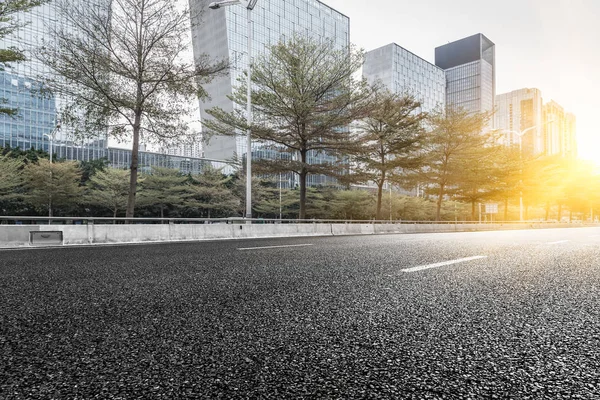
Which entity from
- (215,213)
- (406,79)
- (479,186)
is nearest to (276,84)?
(479,186)

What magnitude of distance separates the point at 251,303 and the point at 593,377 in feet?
6.60

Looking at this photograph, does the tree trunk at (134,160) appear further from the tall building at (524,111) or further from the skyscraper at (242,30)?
the tall building at (524,111)

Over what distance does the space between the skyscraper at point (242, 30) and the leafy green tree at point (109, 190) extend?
1281 inches

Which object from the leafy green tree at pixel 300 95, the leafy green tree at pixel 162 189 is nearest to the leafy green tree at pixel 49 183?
the leafy green tree at pixel 162 189

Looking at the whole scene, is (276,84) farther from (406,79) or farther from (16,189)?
(406,79)

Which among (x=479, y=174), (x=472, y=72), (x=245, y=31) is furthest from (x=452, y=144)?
(x=472, y=72)

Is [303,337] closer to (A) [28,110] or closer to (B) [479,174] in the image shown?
(B) [479,174]

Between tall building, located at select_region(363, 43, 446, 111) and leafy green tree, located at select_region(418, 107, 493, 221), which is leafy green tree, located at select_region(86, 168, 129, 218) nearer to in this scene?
leafy green tree, located at select_region(418, 107, 493, 221)

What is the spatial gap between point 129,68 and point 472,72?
17065 centimetres

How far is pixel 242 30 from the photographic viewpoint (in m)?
85.6

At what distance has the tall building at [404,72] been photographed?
13188 centimetres

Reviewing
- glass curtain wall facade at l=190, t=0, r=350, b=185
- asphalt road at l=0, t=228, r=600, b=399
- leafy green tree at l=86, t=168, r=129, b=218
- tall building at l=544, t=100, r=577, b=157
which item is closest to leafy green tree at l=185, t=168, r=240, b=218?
leafy green tree at l=86, t=168, r=129, b=218

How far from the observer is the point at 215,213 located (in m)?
54.4

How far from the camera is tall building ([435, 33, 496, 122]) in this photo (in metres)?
157
